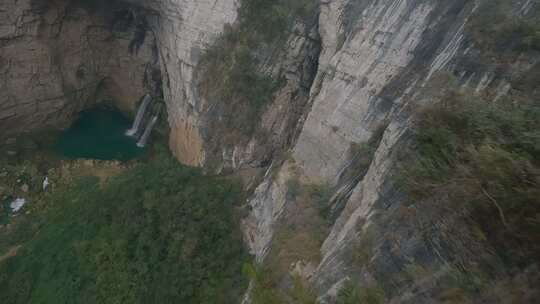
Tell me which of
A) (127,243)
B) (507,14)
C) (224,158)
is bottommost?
(127,243)

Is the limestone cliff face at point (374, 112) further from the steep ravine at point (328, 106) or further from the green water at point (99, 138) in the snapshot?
the green water at point (99, 138)

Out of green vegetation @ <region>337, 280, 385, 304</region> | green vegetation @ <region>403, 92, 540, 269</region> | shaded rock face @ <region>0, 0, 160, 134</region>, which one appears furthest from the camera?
shaded rock face @ <region>0, 0, 160, 134</region>

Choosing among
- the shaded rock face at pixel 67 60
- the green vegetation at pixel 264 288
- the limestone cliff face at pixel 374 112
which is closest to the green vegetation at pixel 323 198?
the limestone cliff face at pixel 374 112

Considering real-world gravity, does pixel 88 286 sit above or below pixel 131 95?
below

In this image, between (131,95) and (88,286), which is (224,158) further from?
(131,95)

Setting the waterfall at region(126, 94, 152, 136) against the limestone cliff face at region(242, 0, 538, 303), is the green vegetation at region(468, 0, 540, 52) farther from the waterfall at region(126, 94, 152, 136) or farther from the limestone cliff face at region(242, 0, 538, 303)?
the waterfall at region(126, 94, 152, 136)

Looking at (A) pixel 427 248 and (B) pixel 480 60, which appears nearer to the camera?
(A) pixel 427 248

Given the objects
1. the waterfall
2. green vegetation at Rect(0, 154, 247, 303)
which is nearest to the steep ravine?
green vegetation at Rect(0, 154, 247, 303)

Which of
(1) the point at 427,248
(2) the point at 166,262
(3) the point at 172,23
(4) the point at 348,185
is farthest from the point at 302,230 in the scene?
(3) the point at 172,23
